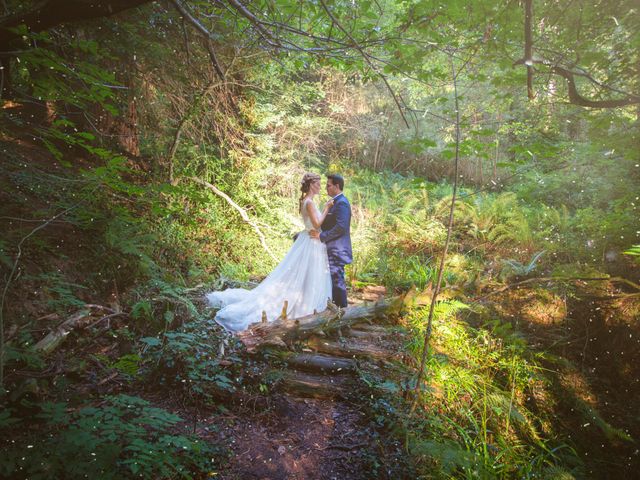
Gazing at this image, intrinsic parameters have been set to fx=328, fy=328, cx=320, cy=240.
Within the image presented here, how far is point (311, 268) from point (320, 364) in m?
1.89

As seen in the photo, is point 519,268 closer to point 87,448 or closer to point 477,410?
point 477,410

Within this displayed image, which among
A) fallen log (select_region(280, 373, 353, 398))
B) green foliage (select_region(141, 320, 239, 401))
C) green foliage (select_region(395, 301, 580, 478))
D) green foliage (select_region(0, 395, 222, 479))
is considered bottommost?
green foliage (select_region(395, 301, 580, 478))

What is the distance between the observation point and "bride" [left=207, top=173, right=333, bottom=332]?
17.0ft

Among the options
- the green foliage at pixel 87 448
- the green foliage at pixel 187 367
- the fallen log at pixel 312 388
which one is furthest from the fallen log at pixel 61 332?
the fallen log at pixel 312 388

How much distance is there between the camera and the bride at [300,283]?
17.0 feet

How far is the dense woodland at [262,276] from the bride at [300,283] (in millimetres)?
→ 574

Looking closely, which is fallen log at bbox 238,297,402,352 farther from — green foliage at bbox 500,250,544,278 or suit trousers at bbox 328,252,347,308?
green foliage at bbox 500,250,544,278

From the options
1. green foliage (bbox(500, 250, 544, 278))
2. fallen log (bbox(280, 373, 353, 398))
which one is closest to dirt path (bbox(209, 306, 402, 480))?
fallen log (bbox(280, 373, 353, 398))

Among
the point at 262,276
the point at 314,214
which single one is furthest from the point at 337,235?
the point at 262,276

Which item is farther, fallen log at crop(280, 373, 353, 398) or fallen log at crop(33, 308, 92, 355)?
fallen log at crop(280, 373, 353, 398)

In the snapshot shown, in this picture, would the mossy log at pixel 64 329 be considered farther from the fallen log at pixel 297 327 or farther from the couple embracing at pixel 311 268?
the couple embracing at pixel 311 268

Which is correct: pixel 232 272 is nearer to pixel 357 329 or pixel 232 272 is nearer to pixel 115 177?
pixel 357 329

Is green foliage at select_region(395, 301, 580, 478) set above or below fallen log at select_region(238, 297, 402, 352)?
below

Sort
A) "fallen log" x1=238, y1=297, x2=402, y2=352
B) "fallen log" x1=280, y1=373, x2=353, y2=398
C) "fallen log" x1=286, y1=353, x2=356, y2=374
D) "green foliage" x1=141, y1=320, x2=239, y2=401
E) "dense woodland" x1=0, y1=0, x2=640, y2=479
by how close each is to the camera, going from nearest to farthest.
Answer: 1. "dense woodland" x1=0, y1=0, x2=640, y2=479
2. "green foliage" x1=141, y1=320, x2=239, y2=401
3. "fallen log" x1=280, y1=373, x2=353, y2=398
4. "fallen log" x1=286, y1=353, x2=356, y2=374
5. "fallen log" x1=238, y1=297, x2=402, y2=352
